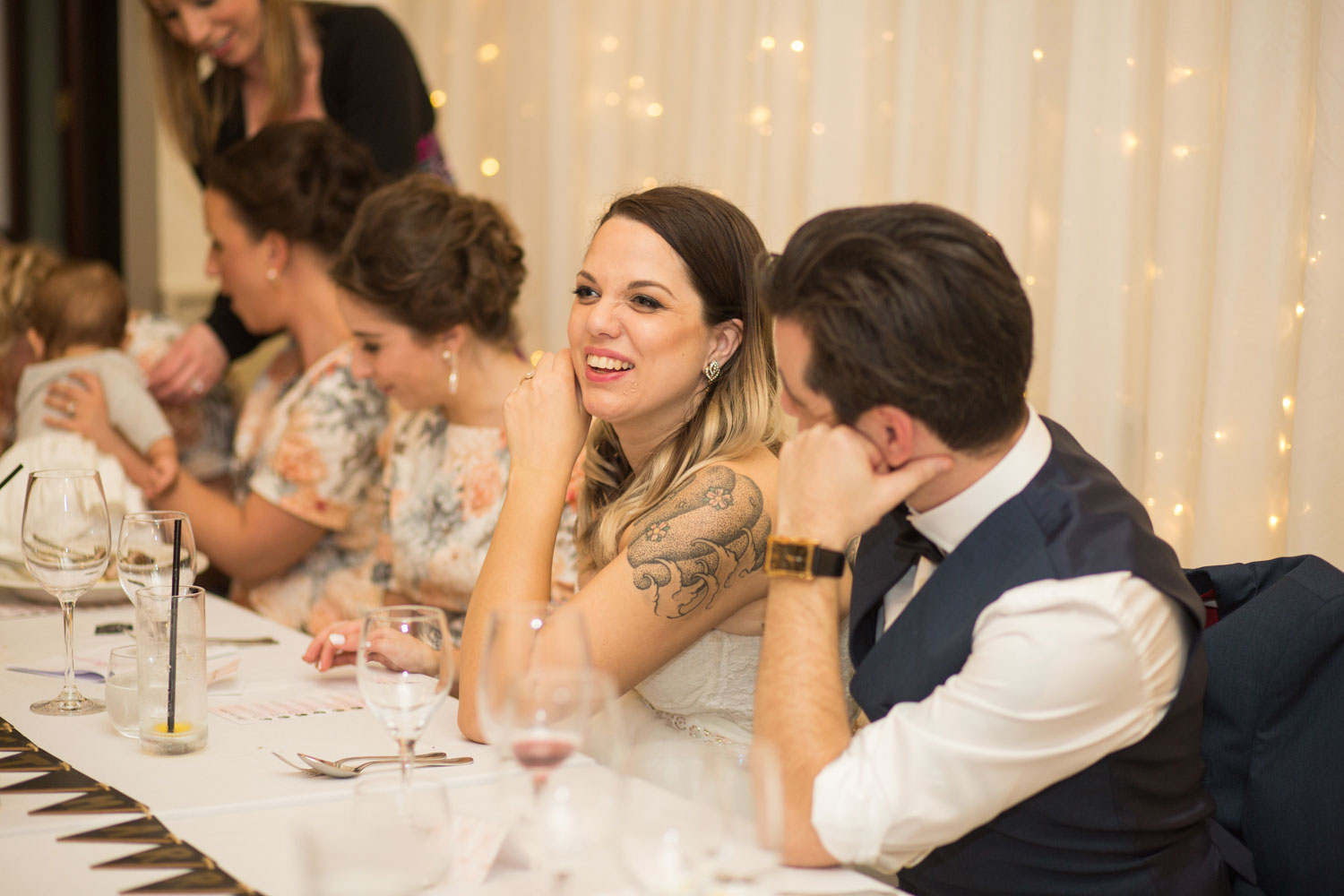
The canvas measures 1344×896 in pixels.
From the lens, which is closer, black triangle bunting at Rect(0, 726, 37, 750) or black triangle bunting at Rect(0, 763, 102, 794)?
black triangle bunting at Rect(0, 763, 102, 794)

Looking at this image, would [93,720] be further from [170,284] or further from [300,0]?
[170,284]

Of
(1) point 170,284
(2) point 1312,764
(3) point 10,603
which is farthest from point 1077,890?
(1) point 170,284

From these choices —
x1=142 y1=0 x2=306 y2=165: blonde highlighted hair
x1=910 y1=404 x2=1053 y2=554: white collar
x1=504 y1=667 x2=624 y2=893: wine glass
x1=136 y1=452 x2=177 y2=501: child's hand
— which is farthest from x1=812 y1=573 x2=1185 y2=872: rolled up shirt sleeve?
x1=142 y1=0 x2=306 y2=165: blonde highlighted hair

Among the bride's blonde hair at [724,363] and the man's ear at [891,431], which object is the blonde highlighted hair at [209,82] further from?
the man's ear at [891,431]

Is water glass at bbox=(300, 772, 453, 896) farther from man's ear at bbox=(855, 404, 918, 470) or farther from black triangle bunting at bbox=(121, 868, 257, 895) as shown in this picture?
man's ear at bbox=(855, 404, 918, 470)

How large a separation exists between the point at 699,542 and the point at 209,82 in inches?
102

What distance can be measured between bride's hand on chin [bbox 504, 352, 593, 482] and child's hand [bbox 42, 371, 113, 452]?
4.68 ft

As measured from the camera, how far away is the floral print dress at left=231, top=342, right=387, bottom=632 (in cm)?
289

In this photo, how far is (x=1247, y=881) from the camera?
55.0 inches

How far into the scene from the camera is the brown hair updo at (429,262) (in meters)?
2.58

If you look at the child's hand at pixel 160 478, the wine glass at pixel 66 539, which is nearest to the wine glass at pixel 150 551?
the wine glass at pixel 66 539

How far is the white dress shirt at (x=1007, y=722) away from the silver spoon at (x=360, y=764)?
1.44 ft

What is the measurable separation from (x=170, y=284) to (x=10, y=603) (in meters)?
2.96

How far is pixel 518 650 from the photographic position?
1066 millimetres
